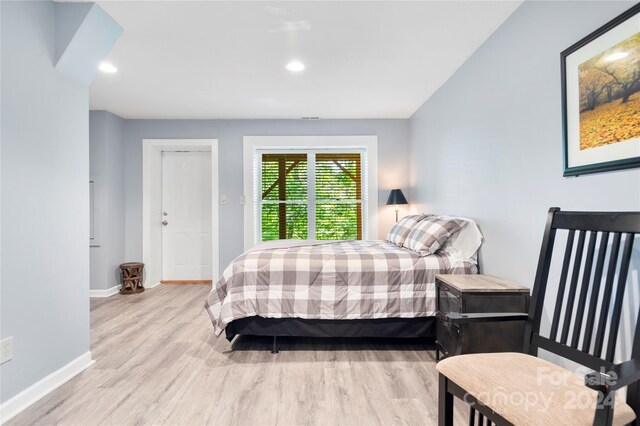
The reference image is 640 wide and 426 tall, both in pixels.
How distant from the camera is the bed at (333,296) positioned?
2428 millimetres

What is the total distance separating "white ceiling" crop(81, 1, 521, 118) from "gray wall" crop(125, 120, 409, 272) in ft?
1.68

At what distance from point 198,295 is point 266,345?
195 cm

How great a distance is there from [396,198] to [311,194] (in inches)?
49.8

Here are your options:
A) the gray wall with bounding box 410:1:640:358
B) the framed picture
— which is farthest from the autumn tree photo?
the gray wall with bounding box 410:1:640:358

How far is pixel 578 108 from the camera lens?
1545mm

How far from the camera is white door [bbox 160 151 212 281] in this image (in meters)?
4.88

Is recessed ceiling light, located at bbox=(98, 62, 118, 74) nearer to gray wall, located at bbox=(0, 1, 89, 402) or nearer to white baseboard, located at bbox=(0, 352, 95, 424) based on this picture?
gray wall, located at bbox=(0, 1, 89, 402)

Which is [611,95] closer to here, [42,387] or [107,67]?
[42,387]

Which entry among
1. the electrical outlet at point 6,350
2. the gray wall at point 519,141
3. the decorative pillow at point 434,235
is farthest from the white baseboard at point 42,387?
the gray wall at point 519,141

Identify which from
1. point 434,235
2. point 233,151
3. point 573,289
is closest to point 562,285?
point 573,289

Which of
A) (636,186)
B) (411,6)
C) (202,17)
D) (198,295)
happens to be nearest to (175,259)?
(198,295)

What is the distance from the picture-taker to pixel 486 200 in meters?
2.46

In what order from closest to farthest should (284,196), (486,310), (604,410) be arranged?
(604,410)
(486,310)
(284,196)

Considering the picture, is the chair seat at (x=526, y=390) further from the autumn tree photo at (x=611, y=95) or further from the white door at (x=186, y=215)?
the white door at (x=186, y=215)
